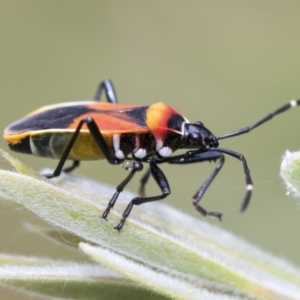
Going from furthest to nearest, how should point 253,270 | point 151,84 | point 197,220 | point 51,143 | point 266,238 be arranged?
point 151,84, point 266,238, point 51,143, point 197,220, point 253,270

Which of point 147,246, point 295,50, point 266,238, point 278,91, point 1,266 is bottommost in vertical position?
point 266,238

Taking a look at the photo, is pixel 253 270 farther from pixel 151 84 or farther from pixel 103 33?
pixel 103 33

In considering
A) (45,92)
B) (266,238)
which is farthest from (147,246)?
(45,92)

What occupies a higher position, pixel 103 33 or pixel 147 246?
pixel 103 33

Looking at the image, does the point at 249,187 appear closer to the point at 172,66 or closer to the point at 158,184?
the point at 158,184

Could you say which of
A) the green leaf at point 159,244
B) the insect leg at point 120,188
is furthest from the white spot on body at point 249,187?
the insect leg at point 120,188

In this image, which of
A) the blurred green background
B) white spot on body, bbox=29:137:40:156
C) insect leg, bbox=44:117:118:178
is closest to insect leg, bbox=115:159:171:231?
insect leg, bbox=44:117:118:178

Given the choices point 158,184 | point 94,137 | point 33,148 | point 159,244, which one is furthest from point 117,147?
point 159,244
